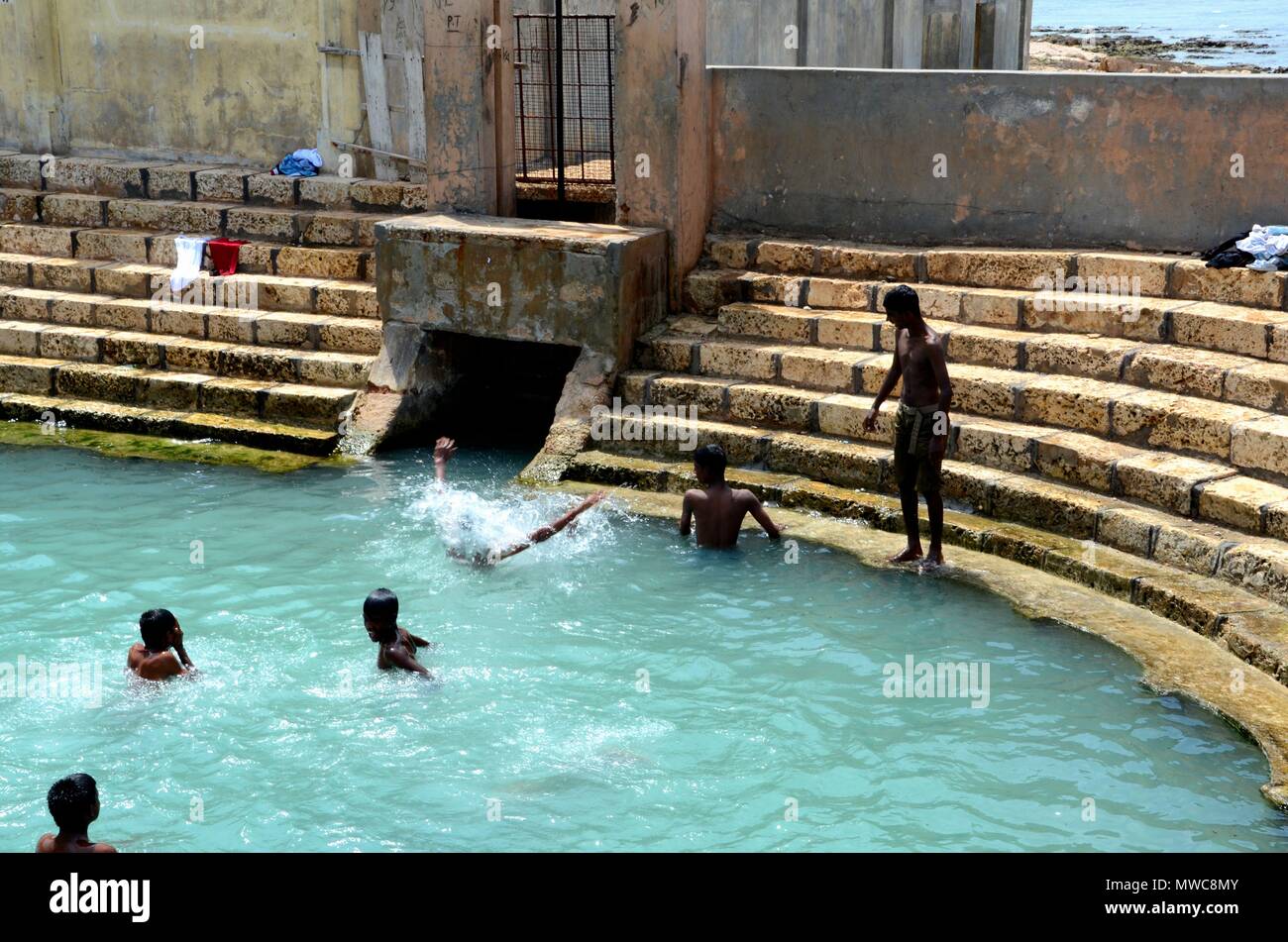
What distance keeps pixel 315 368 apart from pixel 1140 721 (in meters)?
7.44

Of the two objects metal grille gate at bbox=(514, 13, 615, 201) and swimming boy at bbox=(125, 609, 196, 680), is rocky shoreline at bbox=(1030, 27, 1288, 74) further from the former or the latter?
swimming boy at bbox=(125, 609, 196, 680)

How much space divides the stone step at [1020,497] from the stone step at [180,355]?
8.46ft

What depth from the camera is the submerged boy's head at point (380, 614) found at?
25.8 ft

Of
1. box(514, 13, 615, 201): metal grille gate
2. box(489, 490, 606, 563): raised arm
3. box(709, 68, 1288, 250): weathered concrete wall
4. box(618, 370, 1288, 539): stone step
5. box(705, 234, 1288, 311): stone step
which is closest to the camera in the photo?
box(618, 370, 1288, 539): stone step

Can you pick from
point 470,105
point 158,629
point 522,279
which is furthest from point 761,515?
point 470,105

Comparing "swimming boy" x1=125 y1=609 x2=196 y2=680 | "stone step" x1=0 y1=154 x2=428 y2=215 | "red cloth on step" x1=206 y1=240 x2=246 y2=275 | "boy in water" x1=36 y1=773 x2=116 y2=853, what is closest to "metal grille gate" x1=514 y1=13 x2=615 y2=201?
"stone step" x1=0 y1=154 x2=428 y2=215

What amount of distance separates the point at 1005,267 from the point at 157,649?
655 cm

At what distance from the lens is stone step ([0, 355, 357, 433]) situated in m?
12.2

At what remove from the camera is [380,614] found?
25.8 ft

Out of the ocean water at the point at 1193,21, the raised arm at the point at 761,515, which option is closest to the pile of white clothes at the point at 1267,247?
the raised arm at the point at 761,515

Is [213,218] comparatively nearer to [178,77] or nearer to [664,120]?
[178,77]

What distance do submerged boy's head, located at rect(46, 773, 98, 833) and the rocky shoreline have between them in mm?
21153

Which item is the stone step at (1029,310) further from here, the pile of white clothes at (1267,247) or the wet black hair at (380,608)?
the wet black hair at (380,608)

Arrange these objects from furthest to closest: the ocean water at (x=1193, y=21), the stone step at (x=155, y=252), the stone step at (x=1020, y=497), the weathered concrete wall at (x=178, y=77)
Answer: the ocean water at (x=1193, y=21)
the weathered concrete wall at (x=178, y=77)
the stone step at (x=155, y=252)
the stone step at (x=1020, y=497)
